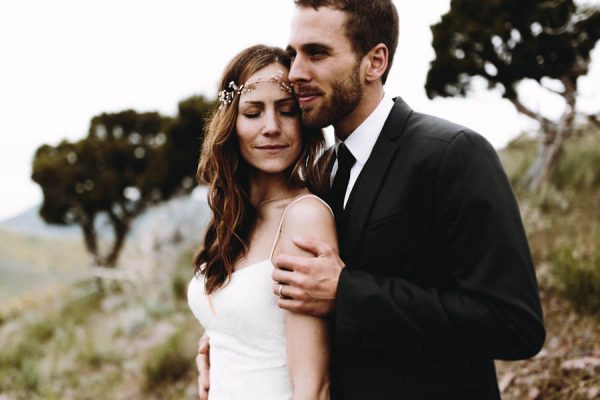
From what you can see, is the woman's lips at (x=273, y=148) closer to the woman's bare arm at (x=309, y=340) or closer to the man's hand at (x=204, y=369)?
the woman's bare arm at (x=309, y=340)

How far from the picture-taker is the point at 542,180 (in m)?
9.61

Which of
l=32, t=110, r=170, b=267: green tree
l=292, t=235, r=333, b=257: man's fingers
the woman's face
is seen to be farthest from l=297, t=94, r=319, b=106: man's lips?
l=32, t=110, r=170, b=267: green tree

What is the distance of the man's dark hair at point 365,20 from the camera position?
2252 millimetres

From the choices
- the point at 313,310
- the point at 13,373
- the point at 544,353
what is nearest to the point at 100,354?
the point at 13,373

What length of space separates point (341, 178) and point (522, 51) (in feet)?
26.3

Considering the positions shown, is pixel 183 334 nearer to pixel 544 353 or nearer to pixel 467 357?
pixel 544 353

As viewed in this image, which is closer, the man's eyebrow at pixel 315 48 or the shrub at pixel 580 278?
the man's eyebrow at pixel 315 48

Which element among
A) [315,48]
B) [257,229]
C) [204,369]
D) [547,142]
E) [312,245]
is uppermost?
[315,48]

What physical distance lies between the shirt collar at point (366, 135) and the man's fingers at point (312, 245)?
0.45 metres

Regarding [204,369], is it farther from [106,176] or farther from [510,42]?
[106,176]

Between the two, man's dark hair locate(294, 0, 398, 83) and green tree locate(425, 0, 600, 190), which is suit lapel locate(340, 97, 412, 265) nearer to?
man's dark hair locate(294, 0, 398, 83)

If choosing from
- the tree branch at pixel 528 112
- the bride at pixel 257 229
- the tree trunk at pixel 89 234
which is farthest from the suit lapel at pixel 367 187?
the tree trunk at pixel 89 234

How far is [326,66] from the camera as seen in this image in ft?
7.39

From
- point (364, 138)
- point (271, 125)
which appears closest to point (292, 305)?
point (364, 138)
